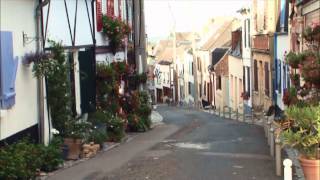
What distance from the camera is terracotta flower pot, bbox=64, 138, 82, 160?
576 inches

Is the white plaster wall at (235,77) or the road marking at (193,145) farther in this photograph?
the white plaster wall at (235,77)

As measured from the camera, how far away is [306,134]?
9656 millimetres

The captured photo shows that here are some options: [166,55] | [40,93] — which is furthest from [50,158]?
[166,55]

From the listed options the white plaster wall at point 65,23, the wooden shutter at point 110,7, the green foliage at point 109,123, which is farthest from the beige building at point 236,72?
the white plaster wall at point 65,23

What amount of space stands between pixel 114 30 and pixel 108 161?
830 cm

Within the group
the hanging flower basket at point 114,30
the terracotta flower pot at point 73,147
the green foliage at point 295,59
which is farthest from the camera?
the hanging flower basket at point 114,30

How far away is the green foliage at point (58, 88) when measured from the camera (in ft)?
44.9

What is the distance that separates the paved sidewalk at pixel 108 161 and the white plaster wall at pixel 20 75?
1.28 meters

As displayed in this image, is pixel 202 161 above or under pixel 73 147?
under

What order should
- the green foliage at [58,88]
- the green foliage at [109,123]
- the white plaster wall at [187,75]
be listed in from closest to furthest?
1. the green foliage at [58,88]
2. the green foliage at [109,123]
3. the white plaster wall at [187,75]

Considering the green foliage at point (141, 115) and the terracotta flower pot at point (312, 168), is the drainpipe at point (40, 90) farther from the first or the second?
the green foliage at point (141, 115)

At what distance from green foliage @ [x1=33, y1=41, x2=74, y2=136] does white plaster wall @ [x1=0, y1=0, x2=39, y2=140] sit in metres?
0.42

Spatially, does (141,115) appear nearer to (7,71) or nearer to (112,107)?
(112,107)

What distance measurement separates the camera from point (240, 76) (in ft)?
138
